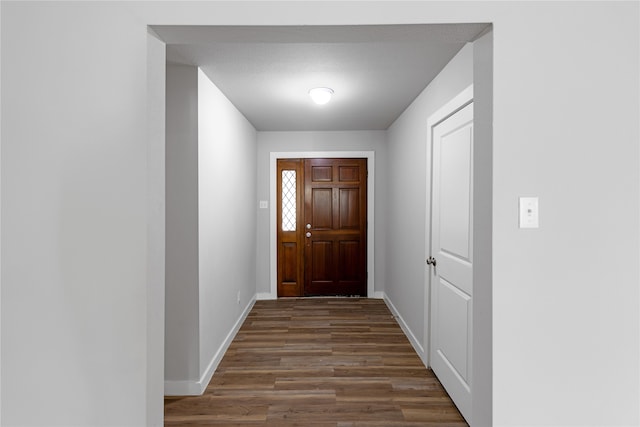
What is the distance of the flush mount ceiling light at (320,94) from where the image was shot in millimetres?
3049

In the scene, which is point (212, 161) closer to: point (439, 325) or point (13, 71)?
point (13, 71)

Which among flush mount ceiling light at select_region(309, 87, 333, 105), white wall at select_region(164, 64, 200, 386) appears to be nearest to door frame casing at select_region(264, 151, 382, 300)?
flush mount ceiling light at select_region(309, 87, 333, 105)

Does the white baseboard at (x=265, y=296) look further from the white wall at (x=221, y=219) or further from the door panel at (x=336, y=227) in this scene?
the white wall at (x=221, y=219)

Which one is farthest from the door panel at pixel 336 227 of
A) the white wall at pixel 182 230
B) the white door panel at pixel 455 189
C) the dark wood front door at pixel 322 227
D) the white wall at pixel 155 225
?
the white wall at pixel 155 225

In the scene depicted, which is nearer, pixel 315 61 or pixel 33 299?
pixel 33 299

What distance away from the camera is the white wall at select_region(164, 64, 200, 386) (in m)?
2.53

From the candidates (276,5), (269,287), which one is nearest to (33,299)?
(276,5)

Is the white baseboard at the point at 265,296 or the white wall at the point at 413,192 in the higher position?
the white wall at the point at 413,192

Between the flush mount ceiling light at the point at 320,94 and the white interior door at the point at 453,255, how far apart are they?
93 centimetres
